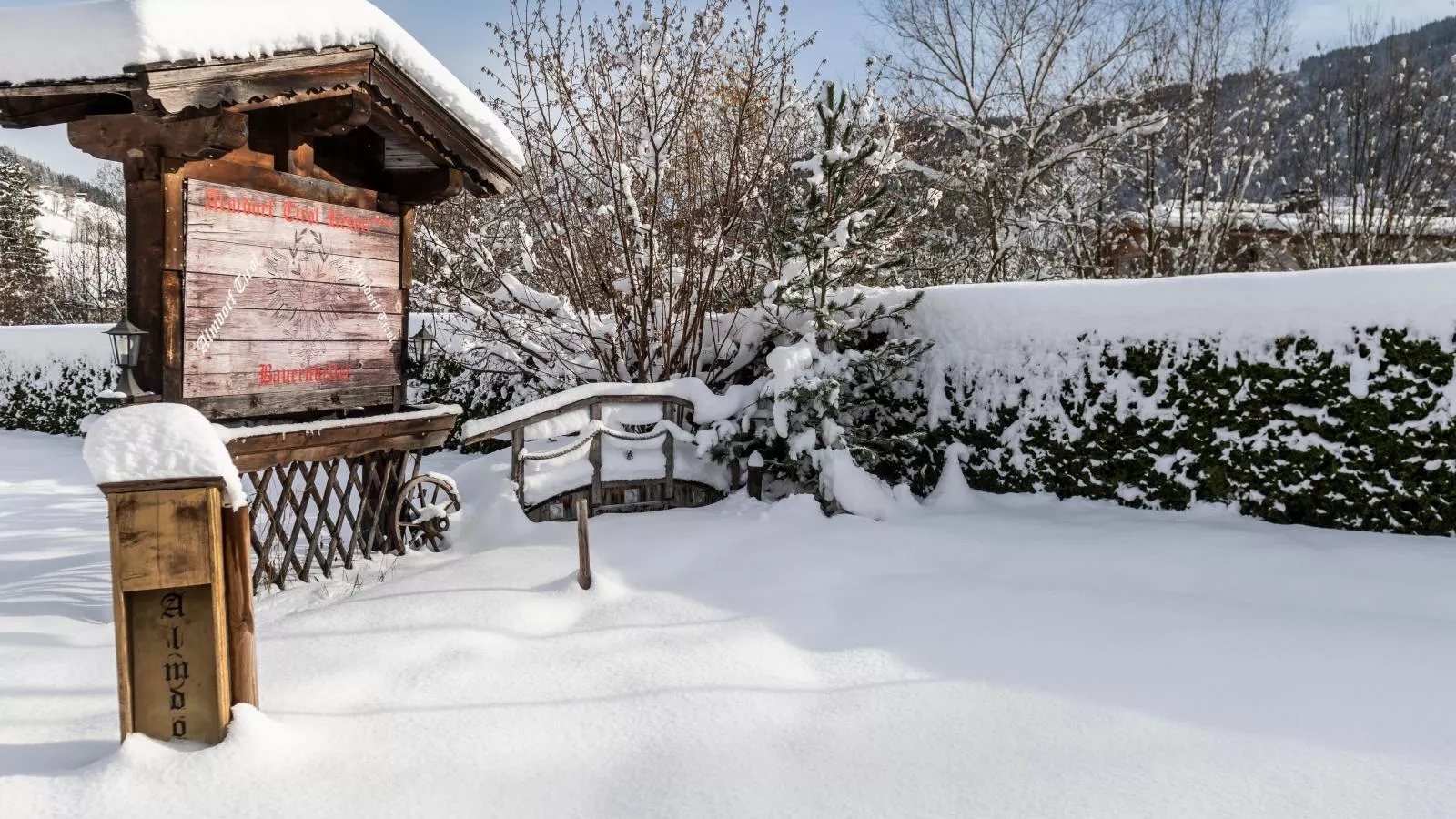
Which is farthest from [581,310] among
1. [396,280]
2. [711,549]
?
[711,549]

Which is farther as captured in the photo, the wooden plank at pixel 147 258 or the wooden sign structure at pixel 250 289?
the wooden plank at pixel 147 258

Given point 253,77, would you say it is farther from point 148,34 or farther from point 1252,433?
point 1252,433

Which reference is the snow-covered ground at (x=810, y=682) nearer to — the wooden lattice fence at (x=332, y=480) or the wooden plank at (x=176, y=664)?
the wooden plank at (x=176, y=664)

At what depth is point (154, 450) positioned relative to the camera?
3332 millimetres

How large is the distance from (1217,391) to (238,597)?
6739mm

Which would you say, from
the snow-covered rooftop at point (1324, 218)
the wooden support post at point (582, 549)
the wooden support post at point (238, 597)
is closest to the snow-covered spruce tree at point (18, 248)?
the wooden support post at point (582, 549)

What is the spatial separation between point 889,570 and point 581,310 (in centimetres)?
449

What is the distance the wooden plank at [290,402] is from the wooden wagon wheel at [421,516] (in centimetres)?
72

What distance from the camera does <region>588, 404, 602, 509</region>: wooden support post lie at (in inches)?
292

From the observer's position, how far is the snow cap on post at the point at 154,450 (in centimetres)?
327

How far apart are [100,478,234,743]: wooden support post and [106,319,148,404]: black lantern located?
1.65 m

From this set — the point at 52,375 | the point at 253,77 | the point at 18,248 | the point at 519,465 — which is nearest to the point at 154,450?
the point at 253,77

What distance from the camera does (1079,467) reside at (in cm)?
724

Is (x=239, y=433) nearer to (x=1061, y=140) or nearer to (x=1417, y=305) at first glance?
(x=1417, y=305)
